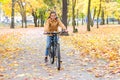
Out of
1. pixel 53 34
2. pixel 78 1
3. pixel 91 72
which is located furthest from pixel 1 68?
pixel 78 1

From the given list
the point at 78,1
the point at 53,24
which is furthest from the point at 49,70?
the point at 78,1

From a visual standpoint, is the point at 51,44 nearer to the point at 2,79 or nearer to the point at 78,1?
the point at 2,79

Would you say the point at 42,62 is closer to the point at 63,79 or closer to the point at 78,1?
the point at 63,79

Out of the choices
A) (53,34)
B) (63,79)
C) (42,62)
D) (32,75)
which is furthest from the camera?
(42,62)

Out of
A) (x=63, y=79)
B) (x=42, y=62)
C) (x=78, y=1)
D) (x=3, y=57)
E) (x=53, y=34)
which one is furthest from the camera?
(x=78, y=1)

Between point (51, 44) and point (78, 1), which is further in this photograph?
point (78, 1)

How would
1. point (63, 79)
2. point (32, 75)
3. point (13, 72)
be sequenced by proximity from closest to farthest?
point (63, 79), point (32, 75), point (13, 72)

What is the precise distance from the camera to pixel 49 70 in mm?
12172

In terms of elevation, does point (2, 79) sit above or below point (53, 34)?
below

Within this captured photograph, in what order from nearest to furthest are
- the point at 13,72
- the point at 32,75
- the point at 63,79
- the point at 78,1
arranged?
the point at 63,79 → the point at 32,75 → the point at 13,72 → the point at 78,1

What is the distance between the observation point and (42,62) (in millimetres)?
14281

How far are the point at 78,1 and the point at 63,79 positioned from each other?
64679 mm

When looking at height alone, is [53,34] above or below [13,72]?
above

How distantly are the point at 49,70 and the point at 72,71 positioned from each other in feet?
2.53
